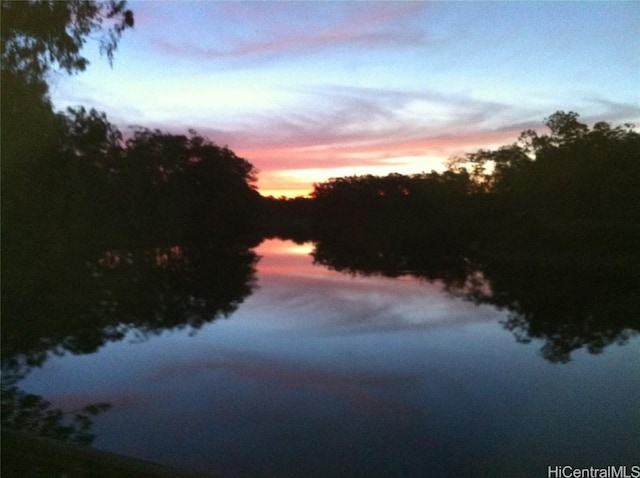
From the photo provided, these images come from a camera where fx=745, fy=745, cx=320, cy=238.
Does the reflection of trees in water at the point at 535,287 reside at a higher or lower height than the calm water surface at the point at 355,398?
higher

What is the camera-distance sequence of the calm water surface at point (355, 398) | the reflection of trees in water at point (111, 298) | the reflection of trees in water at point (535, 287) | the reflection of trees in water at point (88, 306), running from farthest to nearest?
the reflection of trees in water at point (535, 287), the reflection of trees in water at point (111, 298), the reflection of trees in water at point (88, 306), the calm water surface at point (355, 398)

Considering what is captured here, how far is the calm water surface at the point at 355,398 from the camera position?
303 inches

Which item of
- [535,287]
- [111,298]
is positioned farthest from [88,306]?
[535,287]

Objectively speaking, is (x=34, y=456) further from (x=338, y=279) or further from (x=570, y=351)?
(x=338, y=279)

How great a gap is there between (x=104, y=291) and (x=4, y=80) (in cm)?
1124

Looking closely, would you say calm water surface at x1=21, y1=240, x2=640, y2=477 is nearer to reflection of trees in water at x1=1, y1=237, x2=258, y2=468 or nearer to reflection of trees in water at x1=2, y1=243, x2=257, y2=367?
reflection of trees in water at x1=1, y1=237, x2=258, y2=468

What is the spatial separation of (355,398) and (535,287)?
15.1m

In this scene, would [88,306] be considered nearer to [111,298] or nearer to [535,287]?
[111,298]

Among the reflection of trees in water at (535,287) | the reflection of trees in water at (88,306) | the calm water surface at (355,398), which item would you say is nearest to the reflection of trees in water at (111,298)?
the reflection of trees in water at (88,306)

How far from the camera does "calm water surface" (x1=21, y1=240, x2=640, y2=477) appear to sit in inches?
303

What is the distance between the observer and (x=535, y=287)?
2405 cm

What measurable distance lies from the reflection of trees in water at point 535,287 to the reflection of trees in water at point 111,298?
7086 millimetres

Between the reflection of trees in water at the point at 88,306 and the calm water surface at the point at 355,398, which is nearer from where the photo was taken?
the calm water surface at the point at 355,398

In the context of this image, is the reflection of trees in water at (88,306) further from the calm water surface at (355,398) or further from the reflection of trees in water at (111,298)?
the calm water surface at (355,398)
